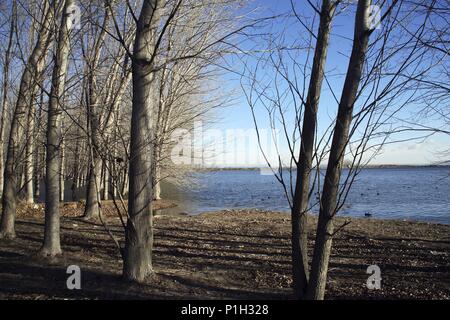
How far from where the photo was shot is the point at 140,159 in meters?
4.89

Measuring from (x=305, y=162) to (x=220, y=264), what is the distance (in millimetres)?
3073

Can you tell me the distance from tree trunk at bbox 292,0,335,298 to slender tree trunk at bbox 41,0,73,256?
4.34m

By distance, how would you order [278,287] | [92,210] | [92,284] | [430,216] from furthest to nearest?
[430,216], [92,210], [278,287], [92,284]

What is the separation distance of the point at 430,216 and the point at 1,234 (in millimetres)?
18717

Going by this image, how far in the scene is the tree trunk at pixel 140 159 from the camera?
16.0ft

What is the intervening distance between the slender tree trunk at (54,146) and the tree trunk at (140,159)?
7.62ft

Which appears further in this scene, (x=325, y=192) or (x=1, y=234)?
(x=1, y=234)

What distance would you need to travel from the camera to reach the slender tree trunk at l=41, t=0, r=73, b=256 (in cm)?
660

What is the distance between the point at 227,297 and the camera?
15.5 ft

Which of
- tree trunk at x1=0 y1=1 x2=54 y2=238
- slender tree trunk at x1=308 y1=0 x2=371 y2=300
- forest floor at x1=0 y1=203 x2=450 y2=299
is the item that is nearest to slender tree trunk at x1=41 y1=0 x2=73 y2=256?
forest floor at x1=0 y1=203 x2=450 y2=299

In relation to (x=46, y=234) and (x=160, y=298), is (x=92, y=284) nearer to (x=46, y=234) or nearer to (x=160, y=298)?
(x=160, y=298)

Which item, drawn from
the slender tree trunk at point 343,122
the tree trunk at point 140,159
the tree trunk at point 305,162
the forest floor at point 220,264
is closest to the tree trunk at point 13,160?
the forest floor at point 220,264

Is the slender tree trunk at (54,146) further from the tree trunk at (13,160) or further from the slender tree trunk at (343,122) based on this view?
the slender tree trunk at (343,122)

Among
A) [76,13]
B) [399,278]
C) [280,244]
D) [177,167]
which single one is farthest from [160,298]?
[177,167]
